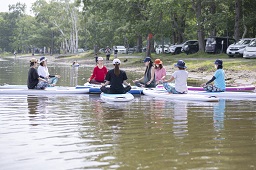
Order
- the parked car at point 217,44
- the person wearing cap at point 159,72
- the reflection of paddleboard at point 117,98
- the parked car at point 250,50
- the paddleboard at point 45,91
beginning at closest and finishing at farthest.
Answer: the reflection of paddleboard at point 117,98 → the paddleboard at point 45,91 → the person wearing cap at point 159,72 → the parked car at point 250,50 → the parked car at point 217,44

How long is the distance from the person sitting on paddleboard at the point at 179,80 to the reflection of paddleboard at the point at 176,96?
228 millimetres

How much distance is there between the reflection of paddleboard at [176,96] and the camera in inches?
579

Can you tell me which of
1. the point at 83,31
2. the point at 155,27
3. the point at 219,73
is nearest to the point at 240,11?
the point at 155,27

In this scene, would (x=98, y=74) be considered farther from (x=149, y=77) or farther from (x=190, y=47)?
(x=190, y=47)

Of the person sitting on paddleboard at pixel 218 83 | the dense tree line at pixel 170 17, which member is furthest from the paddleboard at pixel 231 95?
the dense tree line at pixel 170 17

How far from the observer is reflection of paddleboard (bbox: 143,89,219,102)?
14.7 m

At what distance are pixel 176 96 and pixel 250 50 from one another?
19.9 metres

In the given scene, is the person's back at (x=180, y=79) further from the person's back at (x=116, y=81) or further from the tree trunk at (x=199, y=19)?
the tree trunk at (x=199, y=19)

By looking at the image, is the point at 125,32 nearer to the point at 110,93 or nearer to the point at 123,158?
the point at 110,93

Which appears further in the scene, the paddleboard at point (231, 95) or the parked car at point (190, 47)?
the parked car at point (190, 47)

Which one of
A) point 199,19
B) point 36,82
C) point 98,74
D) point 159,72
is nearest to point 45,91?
point 36,82

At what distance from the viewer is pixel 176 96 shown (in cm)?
1543

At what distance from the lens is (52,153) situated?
7.61 m

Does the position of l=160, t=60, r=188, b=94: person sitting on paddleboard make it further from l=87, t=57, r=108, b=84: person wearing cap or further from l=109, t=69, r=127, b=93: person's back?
l=87, t=57, r=108, b=84: person wearing cap
